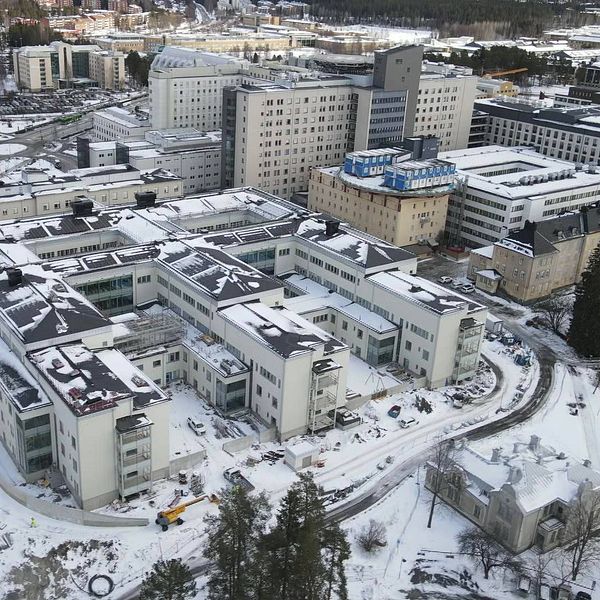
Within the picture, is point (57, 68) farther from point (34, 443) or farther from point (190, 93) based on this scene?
point (34, 443)

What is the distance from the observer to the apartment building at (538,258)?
78188 mm

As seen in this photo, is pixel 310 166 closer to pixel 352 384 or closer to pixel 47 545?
pixel 352 384

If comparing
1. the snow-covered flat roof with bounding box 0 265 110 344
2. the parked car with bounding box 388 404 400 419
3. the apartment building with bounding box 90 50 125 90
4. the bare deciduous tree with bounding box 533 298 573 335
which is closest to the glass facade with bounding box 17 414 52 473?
the snow-covered flat roof with bounding box 0 265 110 344

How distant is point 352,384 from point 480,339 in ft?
38.5

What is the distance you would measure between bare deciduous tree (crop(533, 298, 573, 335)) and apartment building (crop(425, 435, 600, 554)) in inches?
1072

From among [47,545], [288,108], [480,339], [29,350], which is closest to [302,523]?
[47,545]

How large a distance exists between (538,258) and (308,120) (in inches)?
1625

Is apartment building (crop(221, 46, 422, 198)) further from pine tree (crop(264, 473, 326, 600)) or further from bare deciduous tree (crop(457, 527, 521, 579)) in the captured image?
pine tree (crop(264, 473, 326, 600))

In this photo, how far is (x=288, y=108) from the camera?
3952 inches

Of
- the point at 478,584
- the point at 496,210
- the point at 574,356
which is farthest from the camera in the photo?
the point at 496,210

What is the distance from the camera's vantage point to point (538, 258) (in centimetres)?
7756

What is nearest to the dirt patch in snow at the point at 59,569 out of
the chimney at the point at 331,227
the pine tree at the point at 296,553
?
the pine tree at the point at 296,553

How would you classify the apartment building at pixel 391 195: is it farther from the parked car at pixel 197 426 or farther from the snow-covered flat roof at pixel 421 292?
the parked car at pixel 197 426

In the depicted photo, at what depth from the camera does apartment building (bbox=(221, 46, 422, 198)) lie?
98.4 m
